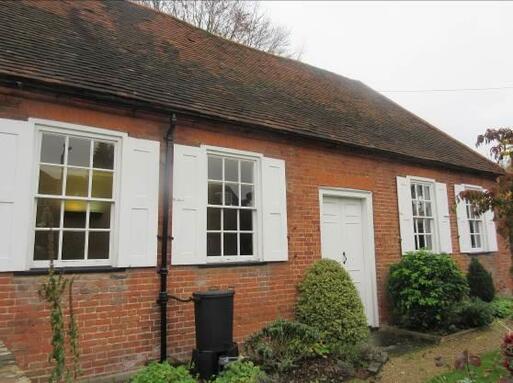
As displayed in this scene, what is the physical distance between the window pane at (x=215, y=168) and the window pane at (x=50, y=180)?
2.23m

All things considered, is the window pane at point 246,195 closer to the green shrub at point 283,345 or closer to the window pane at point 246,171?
the window pane at point 246,171

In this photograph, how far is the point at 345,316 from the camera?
21.5ft

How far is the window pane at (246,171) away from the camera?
7102 mm

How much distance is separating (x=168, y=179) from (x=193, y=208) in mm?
574

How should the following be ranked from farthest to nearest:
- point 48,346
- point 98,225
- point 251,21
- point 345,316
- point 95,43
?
point 251,21
point 95,43
point 345,316
point 98,225
point 48,346

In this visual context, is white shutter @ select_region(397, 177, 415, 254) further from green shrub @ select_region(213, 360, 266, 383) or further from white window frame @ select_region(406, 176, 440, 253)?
green shrub @ select_region(213, 360, 266, 383)

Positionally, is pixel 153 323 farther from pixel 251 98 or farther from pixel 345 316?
pixel 251 98

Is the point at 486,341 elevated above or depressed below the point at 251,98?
below

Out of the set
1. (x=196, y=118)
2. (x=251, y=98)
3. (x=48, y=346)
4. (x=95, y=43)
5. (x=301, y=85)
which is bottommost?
(x=48, y=346)

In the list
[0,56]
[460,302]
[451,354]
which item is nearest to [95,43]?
[0,56]

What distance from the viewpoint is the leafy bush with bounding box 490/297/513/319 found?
9.02 meters

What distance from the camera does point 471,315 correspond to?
26.1ft

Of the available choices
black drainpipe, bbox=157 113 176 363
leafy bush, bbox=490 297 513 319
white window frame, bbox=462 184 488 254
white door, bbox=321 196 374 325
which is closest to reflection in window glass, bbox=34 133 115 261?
black drainpipe, bbox=157 113 176 363

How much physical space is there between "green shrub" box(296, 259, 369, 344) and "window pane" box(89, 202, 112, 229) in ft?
11.4
